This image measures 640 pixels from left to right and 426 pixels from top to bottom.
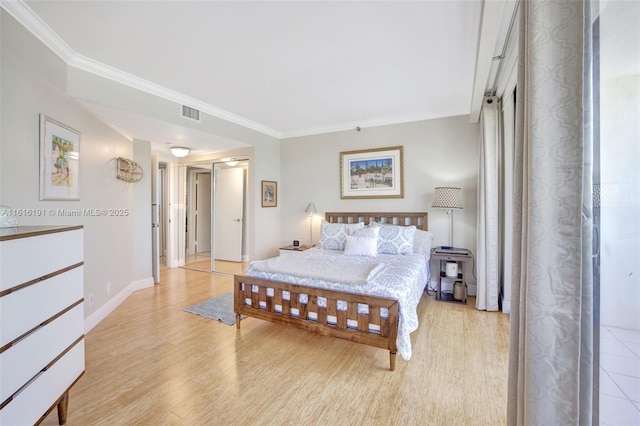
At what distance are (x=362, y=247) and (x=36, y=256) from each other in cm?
288

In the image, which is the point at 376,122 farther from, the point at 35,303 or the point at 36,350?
the point at 36,350

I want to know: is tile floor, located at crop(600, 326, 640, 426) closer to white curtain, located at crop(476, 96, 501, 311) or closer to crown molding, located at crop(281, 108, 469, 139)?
white curtain, located at crop(476, 96, 501, 311)

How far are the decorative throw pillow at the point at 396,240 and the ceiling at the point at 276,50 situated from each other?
1745 millimetres

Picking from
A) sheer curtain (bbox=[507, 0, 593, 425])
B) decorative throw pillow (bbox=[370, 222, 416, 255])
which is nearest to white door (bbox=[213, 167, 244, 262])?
decorative throw pillow (bbox=[370, 222, 416, 255])

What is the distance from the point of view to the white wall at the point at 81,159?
1.94 metres

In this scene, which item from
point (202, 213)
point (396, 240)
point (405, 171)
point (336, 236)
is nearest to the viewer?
point (396, 240)

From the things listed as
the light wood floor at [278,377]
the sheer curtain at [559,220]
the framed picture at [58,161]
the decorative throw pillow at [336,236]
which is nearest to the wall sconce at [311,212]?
the decorative throw pillow at [336,236]

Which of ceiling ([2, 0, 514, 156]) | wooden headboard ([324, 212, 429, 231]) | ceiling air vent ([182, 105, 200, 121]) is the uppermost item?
ceiling ([2, 0, 514, 156])

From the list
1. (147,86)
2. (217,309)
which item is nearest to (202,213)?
(217,309)

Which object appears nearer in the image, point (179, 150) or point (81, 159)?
point (81, 159)

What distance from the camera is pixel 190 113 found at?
12.0ft

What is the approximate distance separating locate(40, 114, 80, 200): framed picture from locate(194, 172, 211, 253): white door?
4.30 metres

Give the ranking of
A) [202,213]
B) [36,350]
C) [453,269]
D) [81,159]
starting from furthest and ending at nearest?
1. [202,213]
2. [453,269]
3. [81,159]
4. [36,350]

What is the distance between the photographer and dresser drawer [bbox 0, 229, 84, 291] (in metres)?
1.19
